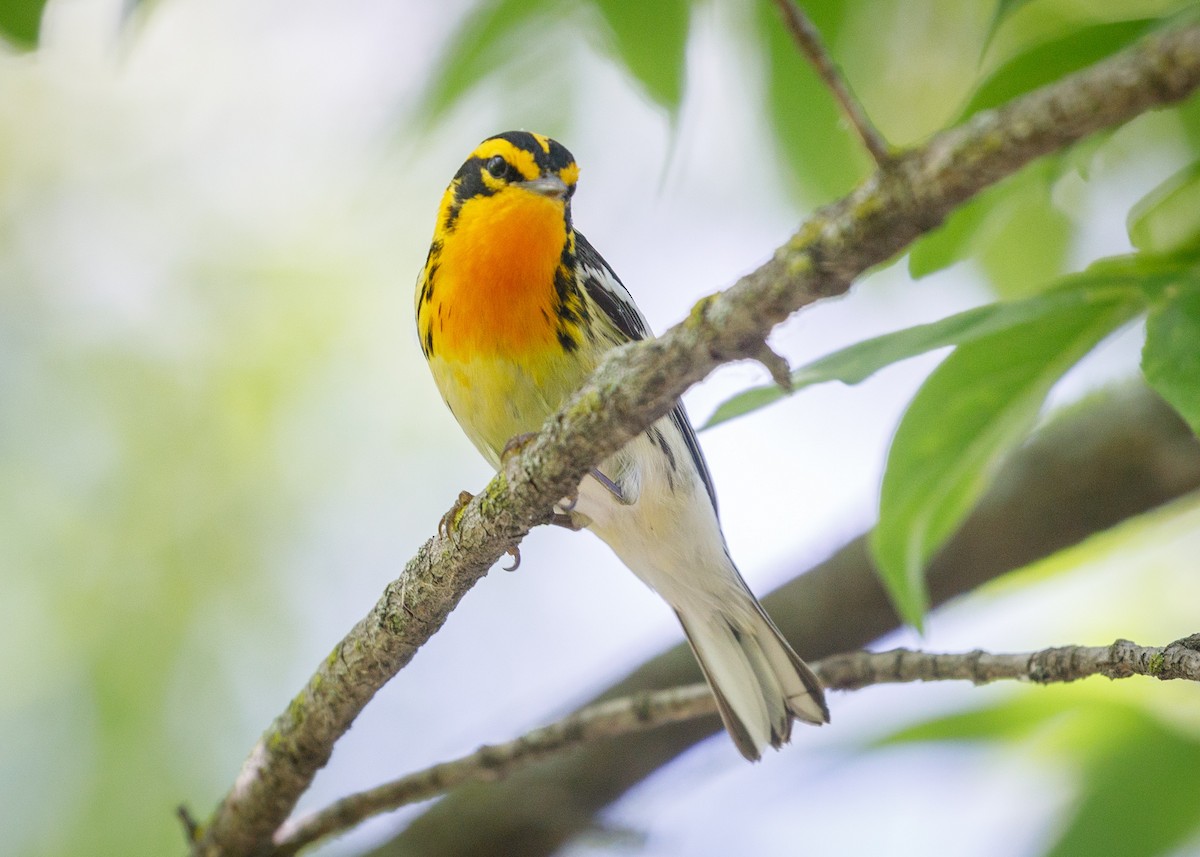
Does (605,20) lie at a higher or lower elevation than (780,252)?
higher

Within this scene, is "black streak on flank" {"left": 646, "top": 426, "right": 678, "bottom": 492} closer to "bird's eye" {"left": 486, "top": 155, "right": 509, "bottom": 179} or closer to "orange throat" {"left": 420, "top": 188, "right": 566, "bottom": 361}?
"orange throat" {"left": 420, "top": 188, "right": 566, "bottom": 361}

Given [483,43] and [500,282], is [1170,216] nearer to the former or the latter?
[483,43]

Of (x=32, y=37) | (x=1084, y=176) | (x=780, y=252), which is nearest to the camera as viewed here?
(x=780, y=252)

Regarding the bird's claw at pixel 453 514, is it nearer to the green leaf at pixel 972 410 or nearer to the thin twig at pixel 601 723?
the thin twig at pixel 601 723

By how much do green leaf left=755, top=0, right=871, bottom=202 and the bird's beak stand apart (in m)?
0.77

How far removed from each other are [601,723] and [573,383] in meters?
0.98

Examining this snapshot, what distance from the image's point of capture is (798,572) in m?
4.12

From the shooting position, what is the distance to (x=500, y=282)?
140 inches

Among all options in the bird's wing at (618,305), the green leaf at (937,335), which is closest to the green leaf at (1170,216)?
the green leaf at (937,335)

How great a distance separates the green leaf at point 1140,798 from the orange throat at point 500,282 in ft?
6.06

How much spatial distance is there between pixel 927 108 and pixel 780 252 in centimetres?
245

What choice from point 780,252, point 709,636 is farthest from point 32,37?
point 709,636

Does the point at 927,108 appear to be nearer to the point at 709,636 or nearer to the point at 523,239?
the point at 523,239

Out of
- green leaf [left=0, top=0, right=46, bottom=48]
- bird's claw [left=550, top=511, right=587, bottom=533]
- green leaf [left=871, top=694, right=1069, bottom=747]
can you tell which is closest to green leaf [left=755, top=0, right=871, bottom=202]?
bird's claw [left=550, top=511, right=587, bottom=533]
